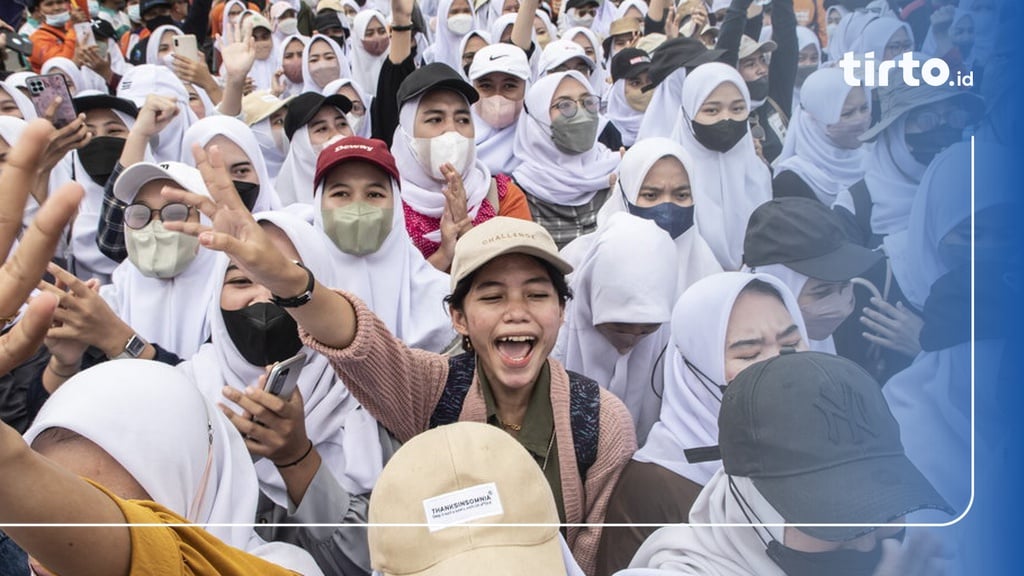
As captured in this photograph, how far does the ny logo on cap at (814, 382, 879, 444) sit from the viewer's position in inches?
40.6

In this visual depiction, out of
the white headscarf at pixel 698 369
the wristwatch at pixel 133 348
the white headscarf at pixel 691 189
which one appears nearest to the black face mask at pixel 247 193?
the wristwatch at pixel 133 348

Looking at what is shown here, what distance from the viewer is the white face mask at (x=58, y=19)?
4.51 feet

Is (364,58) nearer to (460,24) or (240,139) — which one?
(460,24)

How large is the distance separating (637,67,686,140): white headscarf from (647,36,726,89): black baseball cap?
0.04 ft

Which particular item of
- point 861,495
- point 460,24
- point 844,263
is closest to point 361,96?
point 460,24

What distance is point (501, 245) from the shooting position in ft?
4.04

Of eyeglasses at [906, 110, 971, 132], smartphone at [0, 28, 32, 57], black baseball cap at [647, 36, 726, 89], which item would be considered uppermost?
smartphone at [0, 28, 32, 57]

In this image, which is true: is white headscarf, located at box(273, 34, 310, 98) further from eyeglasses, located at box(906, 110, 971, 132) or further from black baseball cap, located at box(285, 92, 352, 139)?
eyeglasses, located at box(906, 110, 971, 132)

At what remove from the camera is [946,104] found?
99 cm

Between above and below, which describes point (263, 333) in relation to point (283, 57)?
below

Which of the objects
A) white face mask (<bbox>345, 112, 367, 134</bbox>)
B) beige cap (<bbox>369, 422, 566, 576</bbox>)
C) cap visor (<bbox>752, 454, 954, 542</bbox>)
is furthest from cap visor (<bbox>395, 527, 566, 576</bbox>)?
white face mask (<bbox>345, 112, 367, 134</bbox>)

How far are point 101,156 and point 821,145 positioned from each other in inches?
49.1

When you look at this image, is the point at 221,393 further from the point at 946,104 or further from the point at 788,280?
the point at 946,104

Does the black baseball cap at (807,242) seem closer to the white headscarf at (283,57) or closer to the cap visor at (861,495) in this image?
the cap visor at (861,495)
